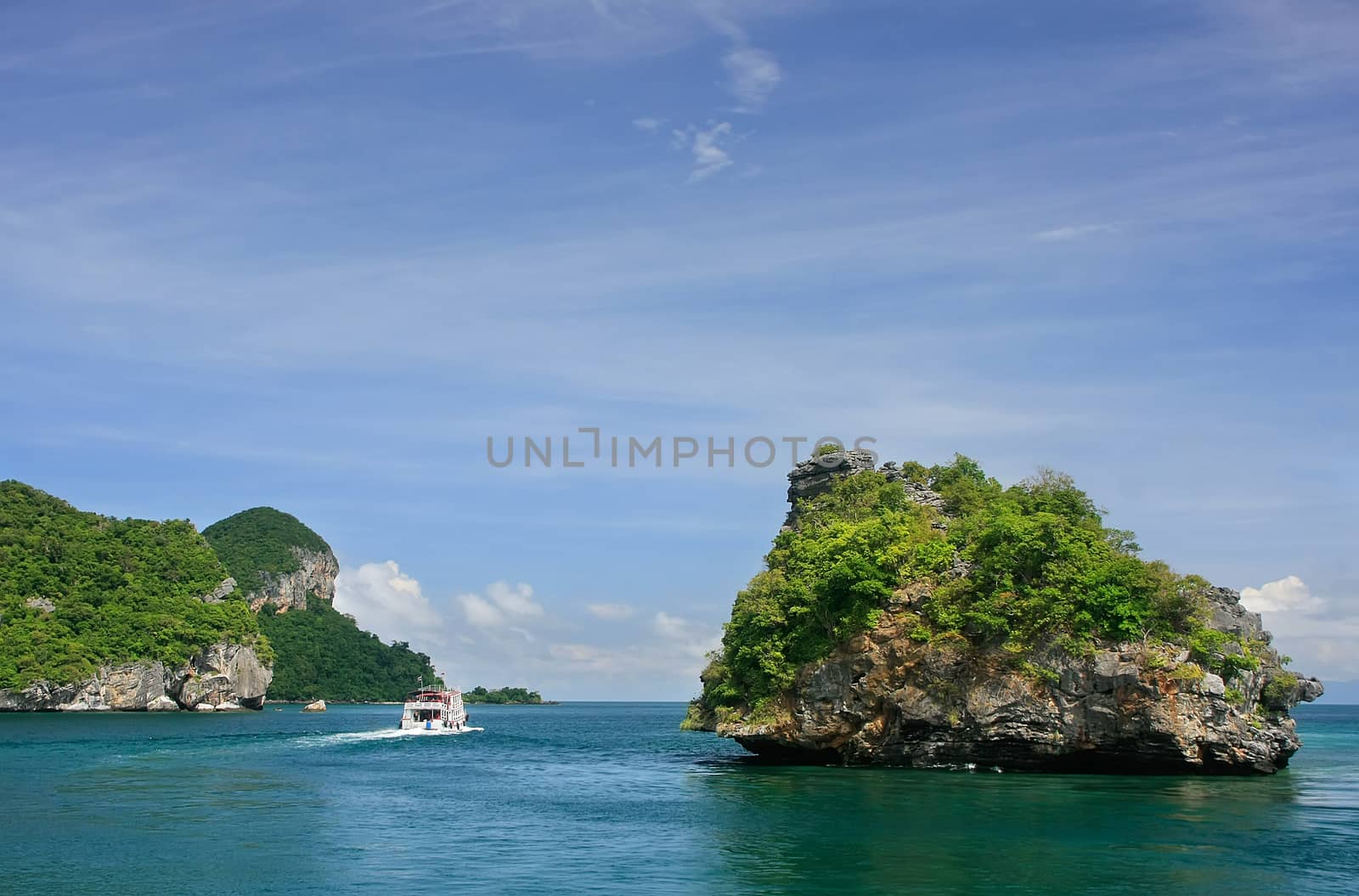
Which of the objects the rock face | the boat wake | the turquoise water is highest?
the rock face

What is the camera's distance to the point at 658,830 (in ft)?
118

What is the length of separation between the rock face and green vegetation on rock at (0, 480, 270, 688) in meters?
1.80

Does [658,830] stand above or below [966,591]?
below

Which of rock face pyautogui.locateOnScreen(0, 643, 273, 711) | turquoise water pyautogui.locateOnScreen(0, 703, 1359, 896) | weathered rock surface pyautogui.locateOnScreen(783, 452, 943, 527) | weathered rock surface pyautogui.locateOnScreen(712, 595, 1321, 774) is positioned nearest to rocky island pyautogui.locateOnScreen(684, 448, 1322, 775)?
weathered rock surface pyautogui.locateOnScreen(712, 595, 1321, 774)

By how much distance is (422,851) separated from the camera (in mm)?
31734

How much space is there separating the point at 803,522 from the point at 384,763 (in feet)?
105

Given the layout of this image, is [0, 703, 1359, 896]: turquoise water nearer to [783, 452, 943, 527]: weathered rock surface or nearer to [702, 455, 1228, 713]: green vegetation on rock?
[702, 455, 1228, 713]: green vegetation on rock

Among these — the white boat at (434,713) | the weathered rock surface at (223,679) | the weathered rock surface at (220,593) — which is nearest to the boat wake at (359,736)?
the white boat at (434,713)

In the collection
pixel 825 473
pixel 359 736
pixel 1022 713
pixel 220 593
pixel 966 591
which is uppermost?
pixel 825 473

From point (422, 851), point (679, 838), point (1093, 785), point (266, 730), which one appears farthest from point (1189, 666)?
point (266, 730)

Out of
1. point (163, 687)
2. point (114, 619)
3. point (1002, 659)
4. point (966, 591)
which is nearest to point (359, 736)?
point (966, 591)

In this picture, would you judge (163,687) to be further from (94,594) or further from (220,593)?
(220,593)

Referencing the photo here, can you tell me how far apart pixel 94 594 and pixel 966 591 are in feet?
427

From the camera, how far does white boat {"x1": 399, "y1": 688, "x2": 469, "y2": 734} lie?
98.9 meters
